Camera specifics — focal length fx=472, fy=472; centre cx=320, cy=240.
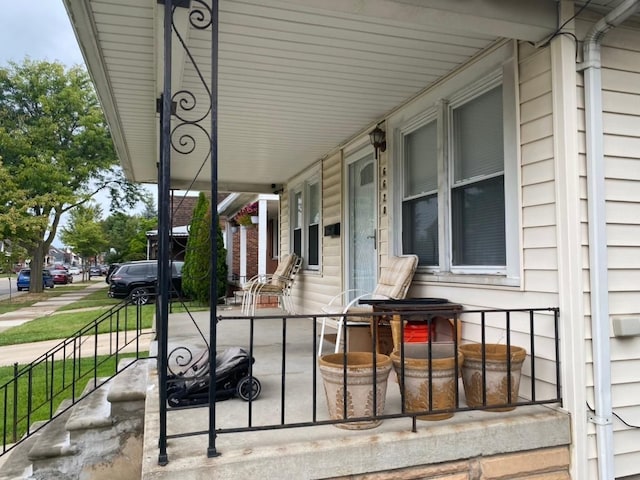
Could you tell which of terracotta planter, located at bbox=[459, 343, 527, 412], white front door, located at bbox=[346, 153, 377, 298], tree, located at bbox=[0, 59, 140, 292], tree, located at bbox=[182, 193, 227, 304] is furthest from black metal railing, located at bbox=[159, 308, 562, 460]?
tree, located at bbox=[0, 59, 140, 292]

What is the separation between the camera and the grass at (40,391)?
418 centimetres

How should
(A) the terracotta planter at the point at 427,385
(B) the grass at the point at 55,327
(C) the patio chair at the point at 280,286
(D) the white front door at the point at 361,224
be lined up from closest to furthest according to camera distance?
(A) the terracotta planter at the point at 427,385 → (D) the white front door at the point at 361,224 → (C) the patio chair at the point at 280,286 → (B) the grass at the point at 55,327

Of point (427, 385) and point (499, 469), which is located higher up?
point (427, 385)

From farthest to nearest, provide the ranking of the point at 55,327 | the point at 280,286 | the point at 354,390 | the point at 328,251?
the point at 55,327
the point at 280,286
the point at 328,251
the point at 354,390

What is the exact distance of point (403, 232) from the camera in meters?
4.08

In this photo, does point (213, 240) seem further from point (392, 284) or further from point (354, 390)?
point (392, 284)

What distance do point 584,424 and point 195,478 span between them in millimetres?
1835

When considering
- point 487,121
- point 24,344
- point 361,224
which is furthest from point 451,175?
point 24,344

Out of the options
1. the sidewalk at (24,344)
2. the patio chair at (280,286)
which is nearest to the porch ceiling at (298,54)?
the patio chair at (280,286)

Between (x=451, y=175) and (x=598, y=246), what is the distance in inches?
47.7

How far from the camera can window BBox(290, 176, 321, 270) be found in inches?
261

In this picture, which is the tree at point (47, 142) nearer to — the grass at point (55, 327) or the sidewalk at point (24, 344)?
the sidewalk at point (24, 344)

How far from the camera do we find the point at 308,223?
6.97 meters

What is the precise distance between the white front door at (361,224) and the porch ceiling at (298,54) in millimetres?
437
